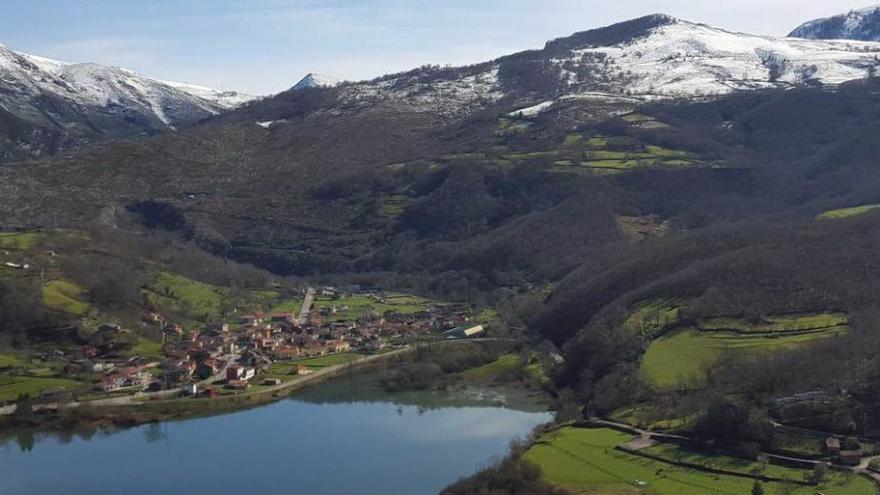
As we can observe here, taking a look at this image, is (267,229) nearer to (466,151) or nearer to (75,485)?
(466,151)

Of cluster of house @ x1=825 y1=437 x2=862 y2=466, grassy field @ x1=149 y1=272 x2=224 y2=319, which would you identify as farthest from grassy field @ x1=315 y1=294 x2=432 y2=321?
cluster of house @ x1=825 y1=437 x2=862 y2=466

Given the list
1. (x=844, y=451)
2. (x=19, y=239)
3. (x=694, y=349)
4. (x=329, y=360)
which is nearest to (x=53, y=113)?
(x=19, y=239)

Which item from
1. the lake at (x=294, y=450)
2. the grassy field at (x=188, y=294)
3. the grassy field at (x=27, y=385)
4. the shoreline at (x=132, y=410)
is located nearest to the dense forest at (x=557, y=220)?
the grassy field at (x=188, y=294)

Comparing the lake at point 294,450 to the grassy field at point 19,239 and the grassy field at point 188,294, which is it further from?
the grassy field at point 19,239

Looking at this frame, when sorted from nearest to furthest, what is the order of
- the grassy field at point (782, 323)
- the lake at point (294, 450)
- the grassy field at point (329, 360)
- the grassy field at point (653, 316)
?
the lake at point (294, 450) < the grassy field at point (782, 323) < the grassy field at point (653, 316) < the grassy field at point (329, 360)

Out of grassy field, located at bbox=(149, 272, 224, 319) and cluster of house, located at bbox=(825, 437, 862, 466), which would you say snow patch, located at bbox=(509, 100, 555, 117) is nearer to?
grassy field, located at bbox=(149, 272, 224, 319)

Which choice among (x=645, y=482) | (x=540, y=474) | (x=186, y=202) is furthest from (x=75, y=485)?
(x=186, y=202)
